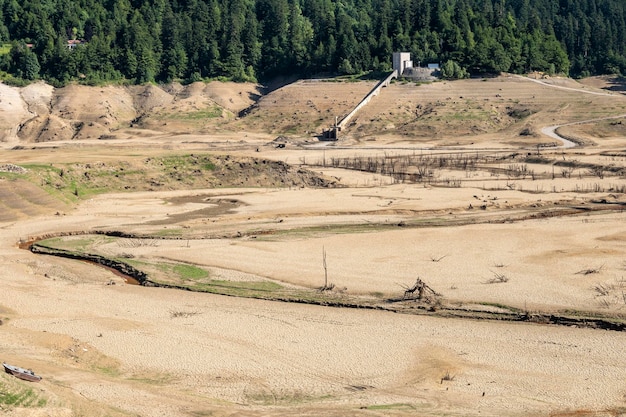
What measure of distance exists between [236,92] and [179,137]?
2607 centimetres

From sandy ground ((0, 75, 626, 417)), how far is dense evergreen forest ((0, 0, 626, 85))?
8374cm

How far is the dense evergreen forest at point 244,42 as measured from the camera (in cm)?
14350

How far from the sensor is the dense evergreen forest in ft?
471

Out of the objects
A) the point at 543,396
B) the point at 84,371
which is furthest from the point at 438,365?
the point at 84,371

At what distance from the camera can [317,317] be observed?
39.0 metres

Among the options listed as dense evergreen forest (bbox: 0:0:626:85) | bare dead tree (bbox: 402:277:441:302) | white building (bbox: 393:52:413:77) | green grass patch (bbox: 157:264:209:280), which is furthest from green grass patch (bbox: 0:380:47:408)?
white building (bbox: 393:52:413:77)

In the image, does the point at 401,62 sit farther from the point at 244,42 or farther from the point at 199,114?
the point at 244,42

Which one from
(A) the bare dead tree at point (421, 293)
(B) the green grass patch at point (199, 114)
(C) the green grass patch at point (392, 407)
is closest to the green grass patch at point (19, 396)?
(C) the green grass patch at point (392, 407)

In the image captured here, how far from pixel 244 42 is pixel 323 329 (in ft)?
415

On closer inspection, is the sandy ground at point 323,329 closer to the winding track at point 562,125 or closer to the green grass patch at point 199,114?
the winding track at point 562,125

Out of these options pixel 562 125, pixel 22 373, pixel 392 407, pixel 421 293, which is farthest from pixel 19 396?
pixel 562 125

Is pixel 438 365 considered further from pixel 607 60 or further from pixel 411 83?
pixel 607 60

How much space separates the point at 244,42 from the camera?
6255 inches

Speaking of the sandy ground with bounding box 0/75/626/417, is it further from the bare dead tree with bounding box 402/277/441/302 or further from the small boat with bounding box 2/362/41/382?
the bare dead tree with bounding box 402/277/441/302
